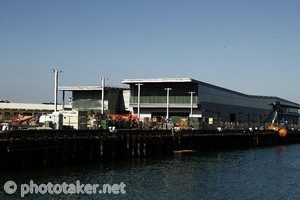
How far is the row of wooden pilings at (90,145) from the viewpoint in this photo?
50031 mm

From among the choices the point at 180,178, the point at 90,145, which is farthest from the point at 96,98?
the point at 180,178

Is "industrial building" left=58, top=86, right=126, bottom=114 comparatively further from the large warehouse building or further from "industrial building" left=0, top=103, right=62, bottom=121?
"industrial building" left=0, top=103, right=62, bottom=121

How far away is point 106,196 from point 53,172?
40.7 ft

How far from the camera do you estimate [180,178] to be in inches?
1886

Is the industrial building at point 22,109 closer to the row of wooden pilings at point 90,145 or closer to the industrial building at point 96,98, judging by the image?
the industrial building at point 96,98

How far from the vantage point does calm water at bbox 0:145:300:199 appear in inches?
1565

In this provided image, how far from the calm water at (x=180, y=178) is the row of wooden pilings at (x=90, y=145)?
267 cm

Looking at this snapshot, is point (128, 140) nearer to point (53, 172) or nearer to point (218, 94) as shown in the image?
point (53, 172)

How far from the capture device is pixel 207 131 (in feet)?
297

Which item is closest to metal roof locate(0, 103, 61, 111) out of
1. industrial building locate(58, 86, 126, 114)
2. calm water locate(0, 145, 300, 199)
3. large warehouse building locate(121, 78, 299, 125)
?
industrial building locate(58, 86, 126, 114)

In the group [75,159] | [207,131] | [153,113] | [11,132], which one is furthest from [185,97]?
[11,132]

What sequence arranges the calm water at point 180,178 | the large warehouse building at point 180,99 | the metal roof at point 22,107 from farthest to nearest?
the metal roof at point 22,107
the large warehouse building at point 180,99
the calm water at point 180,178

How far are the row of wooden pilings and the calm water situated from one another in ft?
8.75

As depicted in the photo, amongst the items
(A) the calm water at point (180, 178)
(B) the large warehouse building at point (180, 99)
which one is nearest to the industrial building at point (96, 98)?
(B) the large warehouse building at point (180, 99)
